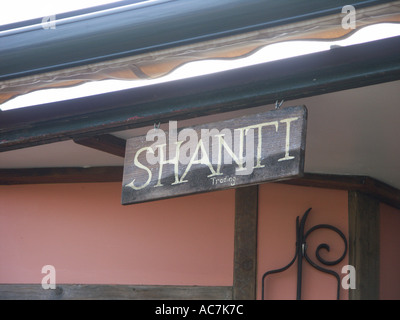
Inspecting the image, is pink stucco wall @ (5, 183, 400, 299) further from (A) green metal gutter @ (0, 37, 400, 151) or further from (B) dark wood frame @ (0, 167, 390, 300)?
(A) green metal gutter @ (0, 37, 400, 151)

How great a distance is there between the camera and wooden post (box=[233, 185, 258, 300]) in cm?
428

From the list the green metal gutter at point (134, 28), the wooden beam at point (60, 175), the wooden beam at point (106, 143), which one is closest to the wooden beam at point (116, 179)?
the wooden beam at point (60, 175)

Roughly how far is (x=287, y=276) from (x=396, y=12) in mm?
2306

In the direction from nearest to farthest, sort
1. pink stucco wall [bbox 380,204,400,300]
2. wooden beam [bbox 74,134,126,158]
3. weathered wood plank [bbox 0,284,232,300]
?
wooden beam [bbox 74,134,126,158], weathered wood plank [bbox 0,284,232,300], pink stucco wall [bbox 380,204,400,300]

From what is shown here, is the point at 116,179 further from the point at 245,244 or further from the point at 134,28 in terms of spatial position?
the point at 134,28

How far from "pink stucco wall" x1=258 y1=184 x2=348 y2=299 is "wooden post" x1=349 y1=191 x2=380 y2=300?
5cm

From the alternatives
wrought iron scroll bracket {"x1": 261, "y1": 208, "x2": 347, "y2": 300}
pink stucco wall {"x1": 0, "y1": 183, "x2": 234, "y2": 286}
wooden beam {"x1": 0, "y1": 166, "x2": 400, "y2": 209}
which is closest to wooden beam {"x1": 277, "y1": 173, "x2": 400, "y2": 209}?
wooden beam {"x1": 0, "y1": 166, "x2": 400, "y2": 209}

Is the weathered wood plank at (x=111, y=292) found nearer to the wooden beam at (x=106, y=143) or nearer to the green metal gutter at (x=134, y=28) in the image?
the wooden beam at (x=106, y=143)

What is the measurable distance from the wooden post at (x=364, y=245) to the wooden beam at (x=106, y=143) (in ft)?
5.15

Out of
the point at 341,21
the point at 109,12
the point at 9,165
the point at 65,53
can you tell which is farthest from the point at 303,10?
the point at 9,165

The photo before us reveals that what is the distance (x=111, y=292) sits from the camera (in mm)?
4414

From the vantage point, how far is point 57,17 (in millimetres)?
2883

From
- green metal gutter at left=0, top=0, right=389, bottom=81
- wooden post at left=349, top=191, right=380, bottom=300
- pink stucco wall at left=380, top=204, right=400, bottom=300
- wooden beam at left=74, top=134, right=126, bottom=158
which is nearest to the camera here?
green metal gutter at left=0, top=0, right=389, bottom=81

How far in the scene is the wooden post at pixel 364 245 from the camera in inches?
166
